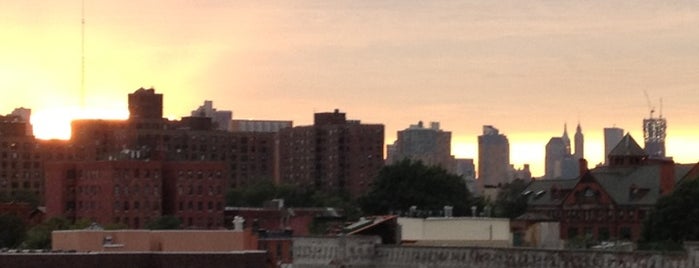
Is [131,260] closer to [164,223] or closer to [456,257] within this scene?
[456,257]

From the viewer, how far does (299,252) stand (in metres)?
86.4

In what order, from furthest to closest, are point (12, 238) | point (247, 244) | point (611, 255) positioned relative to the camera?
point (12, 238) < point (247, 244) < point (611, 255)

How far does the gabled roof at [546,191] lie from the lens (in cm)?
18412

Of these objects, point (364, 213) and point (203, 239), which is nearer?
point (203, 239)

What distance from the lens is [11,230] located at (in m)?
170

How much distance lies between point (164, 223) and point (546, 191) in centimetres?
2792

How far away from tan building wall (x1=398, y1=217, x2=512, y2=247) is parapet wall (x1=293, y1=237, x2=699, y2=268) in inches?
413

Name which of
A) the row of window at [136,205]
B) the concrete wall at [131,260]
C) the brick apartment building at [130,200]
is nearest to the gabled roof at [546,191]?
the brick apartment building at [130,200]

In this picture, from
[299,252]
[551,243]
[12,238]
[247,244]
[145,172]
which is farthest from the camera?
[145,172]

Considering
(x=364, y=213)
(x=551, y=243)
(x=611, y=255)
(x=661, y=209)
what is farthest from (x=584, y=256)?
(x=364, y=213)

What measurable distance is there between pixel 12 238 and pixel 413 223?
234ft

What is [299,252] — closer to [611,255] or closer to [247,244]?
[247,244]

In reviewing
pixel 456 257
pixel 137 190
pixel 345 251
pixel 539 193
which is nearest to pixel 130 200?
pixel 137 190

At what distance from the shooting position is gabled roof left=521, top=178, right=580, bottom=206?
184 m
